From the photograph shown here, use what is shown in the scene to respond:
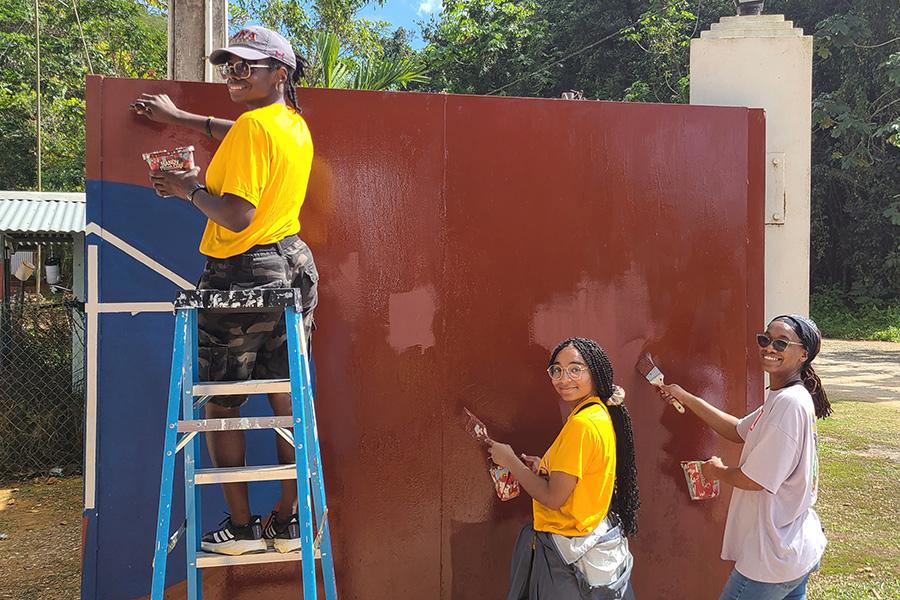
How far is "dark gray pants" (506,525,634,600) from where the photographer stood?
257 cm

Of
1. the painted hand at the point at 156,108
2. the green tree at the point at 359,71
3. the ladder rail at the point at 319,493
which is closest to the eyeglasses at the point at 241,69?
the painted hand at the point at 156,108

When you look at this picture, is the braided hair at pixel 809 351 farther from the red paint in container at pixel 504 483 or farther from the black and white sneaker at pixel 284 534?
the black and white sneaker at pixel 284 534

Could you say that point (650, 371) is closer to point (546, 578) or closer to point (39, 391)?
point (546, 578)

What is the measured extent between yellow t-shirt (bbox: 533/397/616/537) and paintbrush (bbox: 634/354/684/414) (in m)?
0.80

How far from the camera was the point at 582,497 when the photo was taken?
256 centimetres

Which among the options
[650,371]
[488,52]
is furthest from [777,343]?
[488,52]

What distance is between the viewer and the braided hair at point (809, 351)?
2.64m

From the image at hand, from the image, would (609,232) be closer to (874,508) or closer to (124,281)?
(124,281)

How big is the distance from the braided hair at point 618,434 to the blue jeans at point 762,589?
401 mm

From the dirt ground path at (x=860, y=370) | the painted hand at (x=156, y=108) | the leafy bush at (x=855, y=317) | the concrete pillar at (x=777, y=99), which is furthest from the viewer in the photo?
the leafy bush at (x=855, y=317)

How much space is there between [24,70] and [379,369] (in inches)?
657

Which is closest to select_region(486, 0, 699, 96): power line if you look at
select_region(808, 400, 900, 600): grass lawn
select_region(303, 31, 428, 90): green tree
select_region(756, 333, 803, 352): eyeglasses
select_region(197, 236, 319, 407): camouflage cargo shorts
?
select_region(303, 31, 428, 90): green tree

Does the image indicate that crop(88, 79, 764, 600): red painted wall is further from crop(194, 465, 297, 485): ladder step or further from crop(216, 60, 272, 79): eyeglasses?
crop(194, 465, 297, 485): ladder step

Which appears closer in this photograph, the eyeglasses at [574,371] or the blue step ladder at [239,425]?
the blue step ladder at [239,425]
